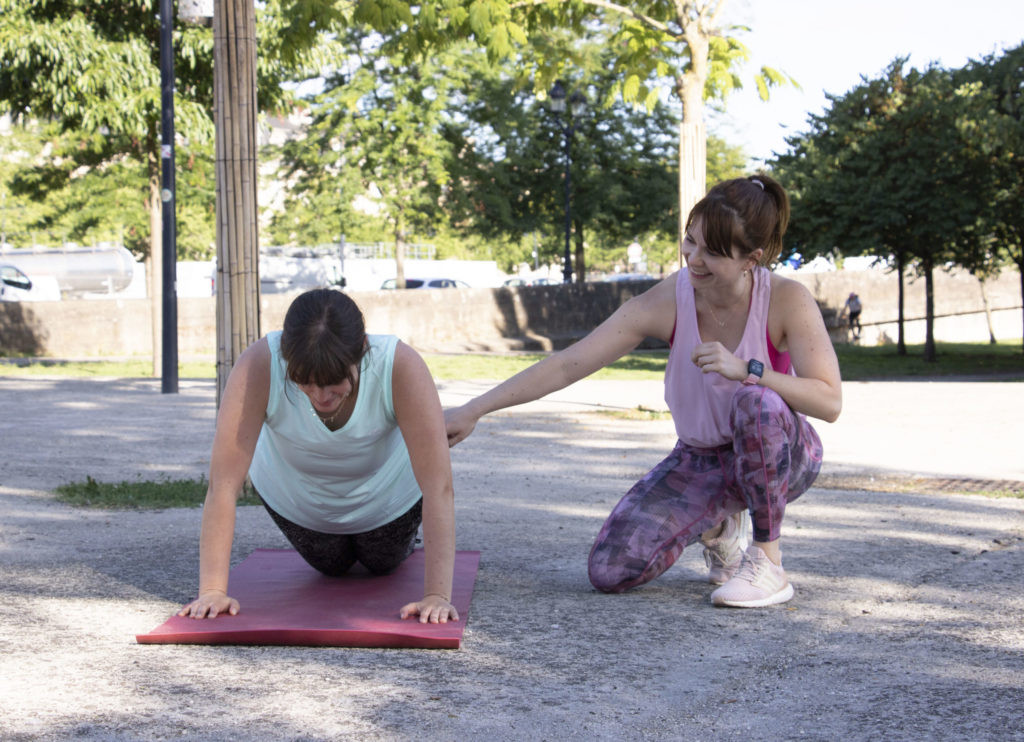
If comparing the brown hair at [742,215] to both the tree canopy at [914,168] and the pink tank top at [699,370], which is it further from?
the tree canopy at [914,168]

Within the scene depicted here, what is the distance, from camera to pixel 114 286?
41.3 m

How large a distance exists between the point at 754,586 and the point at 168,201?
10.7 m

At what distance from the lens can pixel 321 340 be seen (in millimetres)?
3158

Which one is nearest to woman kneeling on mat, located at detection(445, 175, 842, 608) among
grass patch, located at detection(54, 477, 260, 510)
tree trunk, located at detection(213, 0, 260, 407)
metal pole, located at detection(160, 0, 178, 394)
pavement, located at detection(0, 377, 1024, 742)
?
pavement, located at detection(0, 377, 1024, 742)

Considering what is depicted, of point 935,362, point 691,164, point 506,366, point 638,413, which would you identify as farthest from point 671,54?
point 935,362

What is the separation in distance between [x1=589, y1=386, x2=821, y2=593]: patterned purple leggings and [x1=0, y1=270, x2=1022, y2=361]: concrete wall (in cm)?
1517

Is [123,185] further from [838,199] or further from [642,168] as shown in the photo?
[642,168]

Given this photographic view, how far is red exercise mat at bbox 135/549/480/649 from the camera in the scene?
3.40m

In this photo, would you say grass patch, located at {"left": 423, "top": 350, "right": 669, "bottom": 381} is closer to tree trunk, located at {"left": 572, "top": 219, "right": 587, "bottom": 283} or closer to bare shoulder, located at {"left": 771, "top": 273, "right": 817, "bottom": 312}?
bare shoulder, located at {"left": 771, "top": 273, "right": 817, "bottom": 312}

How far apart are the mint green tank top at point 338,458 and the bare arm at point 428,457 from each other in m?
0.05

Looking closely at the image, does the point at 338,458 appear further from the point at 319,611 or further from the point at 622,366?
the point at 622,366

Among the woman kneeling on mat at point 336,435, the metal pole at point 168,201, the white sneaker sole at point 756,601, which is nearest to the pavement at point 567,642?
the white sneaker sole at point 756,601

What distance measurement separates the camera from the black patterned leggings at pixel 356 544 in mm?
3967

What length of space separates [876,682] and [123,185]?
18.5m
